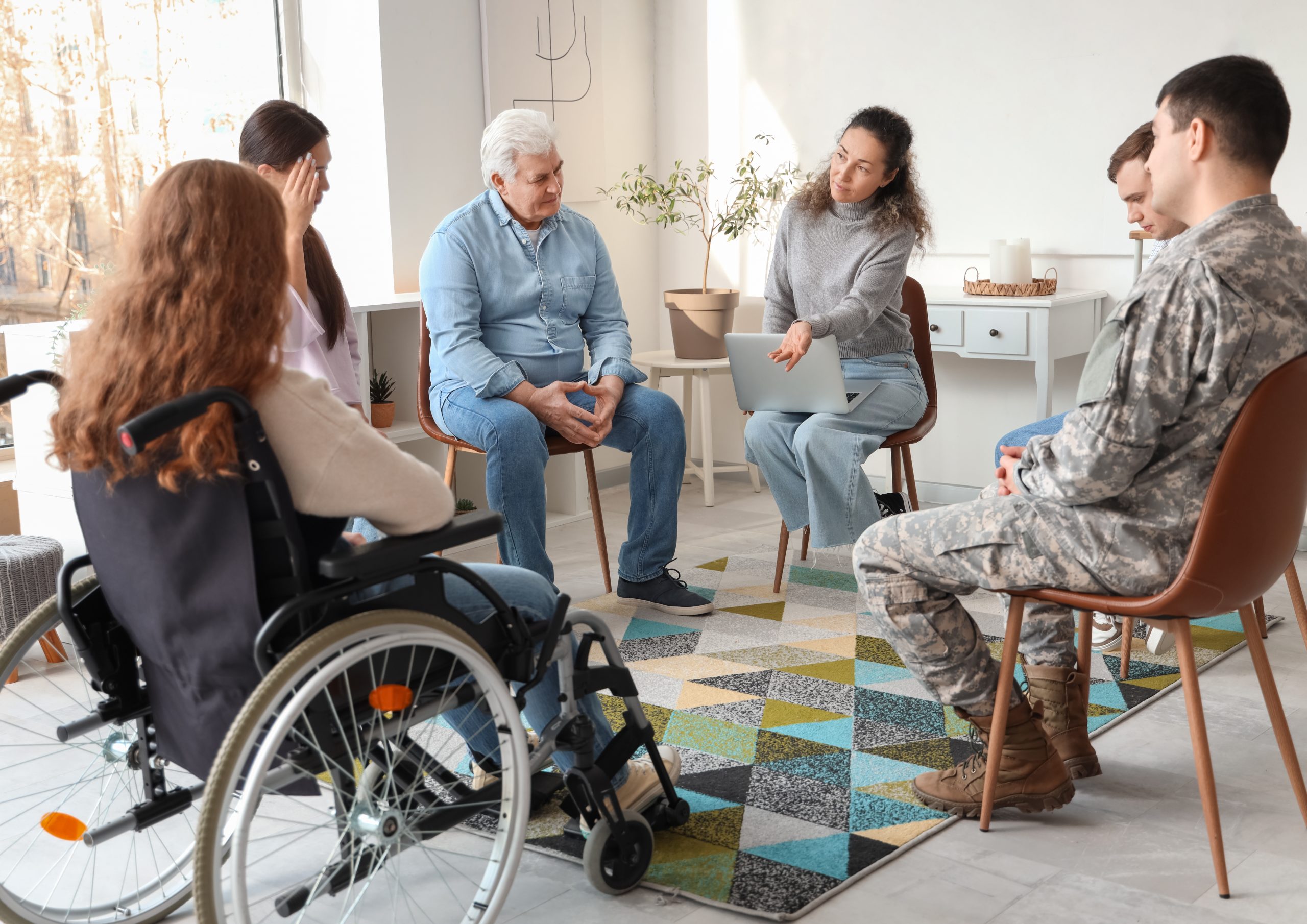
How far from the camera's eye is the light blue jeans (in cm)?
308

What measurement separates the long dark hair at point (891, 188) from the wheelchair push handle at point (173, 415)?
2.24 meters

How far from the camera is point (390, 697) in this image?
1409 mm

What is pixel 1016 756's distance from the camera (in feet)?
6.55

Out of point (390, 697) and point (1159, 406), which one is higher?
point (1159, 406)

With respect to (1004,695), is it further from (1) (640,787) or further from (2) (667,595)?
(2) (667,595)

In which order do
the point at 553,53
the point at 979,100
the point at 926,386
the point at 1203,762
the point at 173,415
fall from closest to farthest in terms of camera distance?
the point at 173,415 → the point at 1203,762 → the point at 926,386 → the point at 979,100 → the point at 553,53

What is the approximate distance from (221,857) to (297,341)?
3.97 ft

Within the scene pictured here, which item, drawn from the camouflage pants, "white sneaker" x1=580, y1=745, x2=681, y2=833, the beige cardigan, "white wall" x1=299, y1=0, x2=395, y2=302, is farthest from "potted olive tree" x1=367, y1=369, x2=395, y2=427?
the beige cardigan

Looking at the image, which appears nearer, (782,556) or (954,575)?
(954,575)

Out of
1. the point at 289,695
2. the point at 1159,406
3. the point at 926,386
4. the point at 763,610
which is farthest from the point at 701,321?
the point at 289,695

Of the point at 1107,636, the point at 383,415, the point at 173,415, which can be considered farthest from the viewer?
the point at 383,415

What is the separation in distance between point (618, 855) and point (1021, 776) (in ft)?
2.24

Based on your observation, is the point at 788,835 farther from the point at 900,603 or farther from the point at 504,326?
the point at 504,326

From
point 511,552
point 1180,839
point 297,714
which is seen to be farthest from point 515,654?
point 511,552
